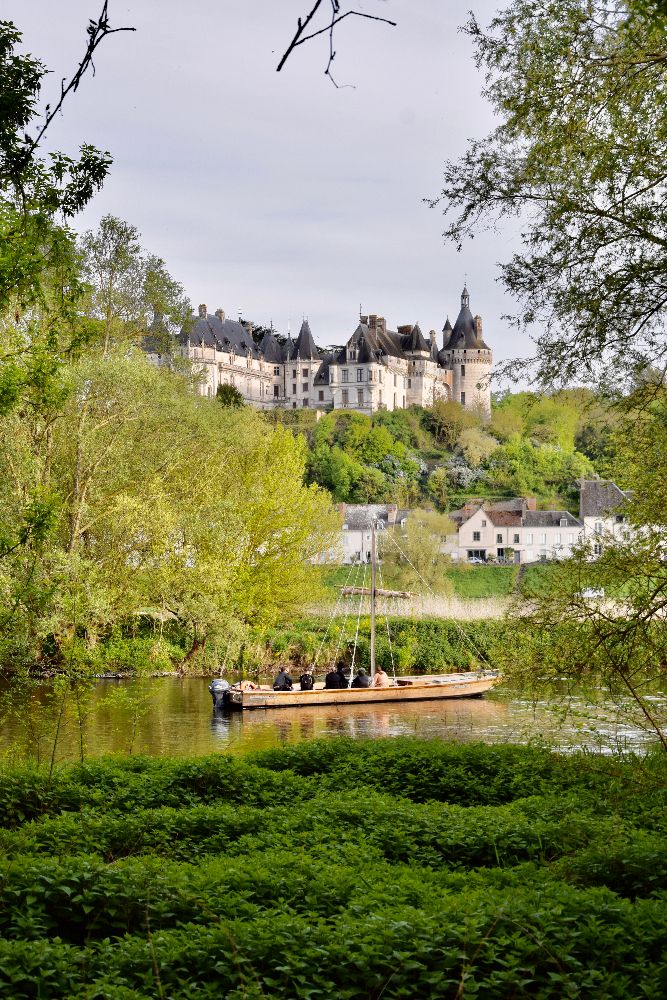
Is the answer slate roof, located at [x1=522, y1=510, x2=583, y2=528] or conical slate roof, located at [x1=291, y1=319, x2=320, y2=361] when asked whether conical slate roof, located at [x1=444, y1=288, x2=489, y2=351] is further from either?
slate roof, located at [x1=522, y1=510, x2=583, y2=528]

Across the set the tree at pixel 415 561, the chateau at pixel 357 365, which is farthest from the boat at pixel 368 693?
the chateau at pixel 357 365

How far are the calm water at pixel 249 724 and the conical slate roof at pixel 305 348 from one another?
97682 millimetres

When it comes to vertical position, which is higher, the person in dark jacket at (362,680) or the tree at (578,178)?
the tree at (578,178)

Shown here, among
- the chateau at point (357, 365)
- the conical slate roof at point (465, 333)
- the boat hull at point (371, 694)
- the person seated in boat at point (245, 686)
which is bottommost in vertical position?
the boat hull at point (371, 694)

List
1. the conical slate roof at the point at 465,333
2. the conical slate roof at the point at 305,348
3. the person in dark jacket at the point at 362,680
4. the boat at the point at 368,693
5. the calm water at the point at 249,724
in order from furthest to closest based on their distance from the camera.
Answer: the conical slate roof at the point at 465,333 < the conical slate roof at the point at 305,348 < the person in dark jacket at the point at 362,680 < the boat at the point at 368,693 < the calm water at the point at 249,724

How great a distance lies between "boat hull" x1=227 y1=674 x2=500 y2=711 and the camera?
89.1 ft

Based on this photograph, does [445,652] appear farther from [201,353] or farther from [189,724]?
[201,353]

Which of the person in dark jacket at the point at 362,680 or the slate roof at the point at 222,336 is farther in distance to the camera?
the slate roof at the point at 222,336

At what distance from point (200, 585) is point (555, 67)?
885 inches

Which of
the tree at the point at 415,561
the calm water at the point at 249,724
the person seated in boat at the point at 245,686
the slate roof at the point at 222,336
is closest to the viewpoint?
the calm water at the point at 249,724

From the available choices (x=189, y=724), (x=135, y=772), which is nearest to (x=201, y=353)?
(x=189, y=724)

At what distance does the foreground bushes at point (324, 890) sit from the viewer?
4.90 metres

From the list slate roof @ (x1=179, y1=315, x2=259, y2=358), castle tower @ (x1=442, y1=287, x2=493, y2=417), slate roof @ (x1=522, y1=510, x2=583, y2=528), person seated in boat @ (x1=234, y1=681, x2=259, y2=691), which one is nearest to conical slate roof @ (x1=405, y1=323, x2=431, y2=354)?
castle tower @ (x1=442, y1=287, x2=493, y2=417)

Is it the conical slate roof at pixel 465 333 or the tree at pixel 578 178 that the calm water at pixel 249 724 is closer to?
the tree at pixel 578 178
